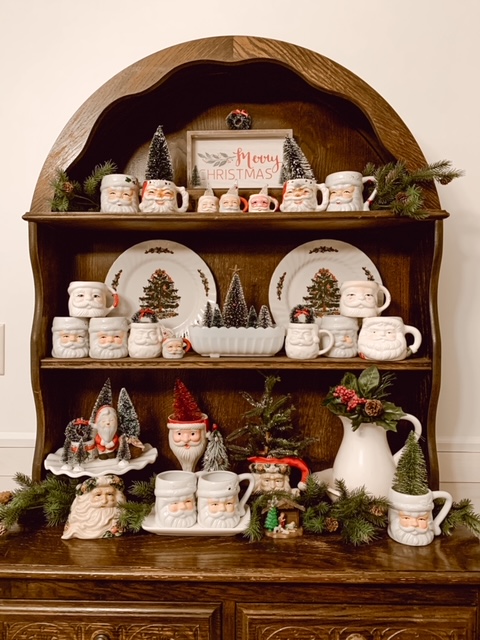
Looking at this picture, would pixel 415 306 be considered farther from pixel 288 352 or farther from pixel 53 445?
pixel 53 445

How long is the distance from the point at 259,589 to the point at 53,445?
24.4 inches

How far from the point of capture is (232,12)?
141cm

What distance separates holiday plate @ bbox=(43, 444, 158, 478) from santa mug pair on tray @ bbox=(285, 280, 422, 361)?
1.49 ft

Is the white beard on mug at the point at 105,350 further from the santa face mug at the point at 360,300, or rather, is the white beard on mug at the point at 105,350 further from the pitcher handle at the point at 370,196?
the pitcher handle at the point at 370,196

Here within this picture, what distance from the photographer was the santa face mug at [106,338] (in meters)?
1.21

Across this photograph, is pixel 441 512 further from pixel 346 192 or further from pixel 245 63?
pixel 245 63

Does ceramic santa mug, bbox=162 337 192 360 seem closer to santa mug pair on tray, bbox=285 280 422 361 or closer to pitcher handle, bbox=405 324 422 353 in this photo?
santa mug pair on tray, bbox=285 280 422 361

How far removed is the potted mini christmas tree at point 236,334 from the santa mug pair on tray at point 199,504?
29 centimetres

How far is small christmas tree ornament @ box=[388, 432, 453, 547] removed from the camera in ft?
3.52

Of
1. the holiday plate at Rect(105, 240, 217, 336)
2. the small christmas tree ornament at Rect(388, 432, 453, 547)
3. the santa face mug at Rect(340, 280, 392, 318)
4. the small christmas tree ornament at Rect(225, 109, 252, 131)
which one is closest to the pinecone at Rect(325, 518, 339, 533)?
the small christmas tree ornament at Rect(388, 432, 453, 547)

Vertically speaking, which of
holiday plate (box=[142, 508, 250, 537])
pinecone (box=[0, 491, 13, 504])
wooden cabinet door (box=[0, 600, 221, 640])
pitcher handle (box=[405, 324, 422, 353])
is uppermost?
pitcher handle (box=[405, 324, 422, 353])

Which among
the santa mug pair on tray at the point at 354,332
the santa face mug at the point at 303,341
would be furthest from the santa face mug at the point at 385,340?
the santa face mug at the point at 303,341

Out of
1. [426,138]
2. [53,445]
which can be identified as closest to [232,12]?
[426,138]

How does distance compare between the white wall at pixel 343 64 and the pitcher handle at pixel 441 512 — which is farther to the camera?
the white wall at pixel 343 64
